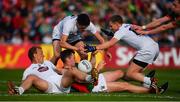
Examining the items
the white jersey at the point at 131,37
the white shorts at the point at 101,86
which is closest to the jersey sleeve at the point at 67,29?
the white jersey at the point at 131,37

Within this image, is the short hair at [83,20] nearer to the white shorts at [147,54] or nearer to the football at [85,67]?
the white shorts at [147,54]

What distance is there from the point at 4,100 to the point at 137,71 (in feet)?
14.7

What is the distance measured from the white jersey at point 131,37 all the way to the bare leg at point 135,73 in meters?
0.53

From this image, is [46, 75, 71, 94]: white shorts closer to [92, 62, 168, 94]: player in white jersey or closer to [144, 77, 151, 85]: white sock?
[92, 62, 168, 94]: player in white jersey

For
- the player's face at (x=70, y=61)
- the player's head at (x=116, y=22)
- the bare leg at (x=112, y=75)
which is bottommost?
the bare leg at (x=112, y=75)

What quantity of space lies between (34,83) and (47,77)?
47 cm

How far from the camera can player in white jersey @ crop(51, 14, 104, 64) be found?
18375 millimetres

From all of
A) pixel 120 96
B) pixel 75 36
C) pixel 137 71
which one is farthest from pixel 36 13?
pixel 120 96

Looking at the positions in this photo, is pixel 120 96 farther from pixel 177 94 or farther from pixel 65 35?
A: pixel 65 35

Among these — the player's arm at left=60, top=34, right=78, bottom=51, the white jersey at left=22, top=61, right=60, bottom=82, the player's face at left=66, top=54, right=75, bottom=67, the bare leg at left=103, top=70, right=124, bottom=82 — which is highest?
the player's arm at left=60, top=34, right=78, bottom=51

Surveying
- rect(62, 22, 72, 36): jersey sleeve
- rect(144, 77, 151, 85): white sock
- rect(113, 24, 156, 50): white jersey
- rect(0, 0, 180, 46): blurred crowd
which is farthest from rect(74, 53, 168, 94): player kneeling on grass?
rect(0, 0, 180, 46): blurred crowd

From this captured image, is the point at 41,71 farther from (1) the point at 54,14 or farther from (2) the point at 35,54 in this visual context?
(1) the point at 54,14

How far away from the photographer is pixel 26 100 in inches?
591

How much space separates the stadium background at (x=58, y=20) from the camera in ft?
97.9
